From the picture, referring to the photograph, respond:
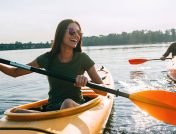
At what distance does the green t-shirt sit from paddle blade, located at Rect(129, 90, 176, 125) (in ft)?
3.37

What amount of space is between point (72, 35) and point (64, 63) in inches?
17.6

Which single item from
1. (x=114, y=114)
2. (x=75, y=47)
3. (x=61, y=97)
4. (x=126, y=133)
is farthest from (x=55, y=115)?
(x=114, y=114)

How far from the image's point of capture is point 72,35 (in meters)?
4.66

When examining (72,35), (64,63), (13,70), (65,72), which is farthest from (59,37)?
(13,70)

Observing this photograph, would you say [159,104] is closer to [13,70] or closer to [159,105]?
[159,105]

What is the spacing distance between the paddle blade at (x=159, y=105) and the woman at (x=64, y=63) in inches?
33.0

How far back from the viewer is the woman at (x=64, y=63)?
185 inches

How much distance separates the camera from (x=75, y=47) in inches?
191

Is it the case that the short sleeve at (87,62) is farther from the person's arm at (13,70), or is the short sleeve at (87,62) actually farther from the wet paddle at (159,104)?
the wet paddle at (159,104)

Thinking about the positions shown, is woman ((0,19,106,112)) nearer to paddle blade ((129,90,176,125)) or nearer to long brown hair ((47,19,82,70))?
long brown hair ((47,19,82,70))

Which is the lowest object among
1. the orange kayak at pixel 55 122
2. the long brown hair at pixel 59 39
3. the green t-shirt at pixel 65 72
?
the orange kayak at pixel 55 122

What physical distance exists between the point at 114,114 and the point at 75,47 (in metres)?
3.86

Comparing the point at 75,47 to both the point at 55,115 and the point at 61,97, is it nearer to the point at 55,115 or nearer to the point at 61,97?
the point at 61,97

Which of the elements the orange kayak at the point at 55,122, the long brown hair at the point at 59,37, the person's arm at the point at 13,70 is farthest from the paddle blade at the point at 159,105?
the person's arm at the point at 13,70
